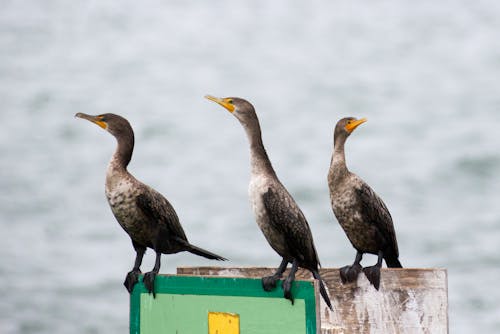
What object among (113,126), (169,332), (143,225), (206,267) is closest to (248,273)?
(206,267)

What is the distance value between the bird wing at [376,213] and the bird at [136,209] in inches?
32.2

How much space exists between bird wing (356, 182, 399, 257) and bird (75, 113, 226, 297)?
82 centimetres

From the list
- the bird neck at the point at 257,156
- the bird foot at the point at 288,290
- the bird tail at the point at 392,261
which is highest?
the bird neck at the point at 257,156

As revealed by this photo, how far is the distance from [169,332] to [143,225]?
3.42 ft

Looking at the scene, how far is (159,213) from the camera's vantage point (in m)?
4.14

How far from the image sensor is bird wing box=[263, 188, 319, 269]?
12.0 ft

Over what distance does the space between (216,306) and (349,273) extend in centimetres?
138

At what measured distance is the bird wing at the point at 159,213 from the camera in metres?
4.10

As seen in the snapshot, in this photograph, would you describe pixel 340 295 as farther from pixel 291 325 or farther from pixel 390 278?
pixel 291 325

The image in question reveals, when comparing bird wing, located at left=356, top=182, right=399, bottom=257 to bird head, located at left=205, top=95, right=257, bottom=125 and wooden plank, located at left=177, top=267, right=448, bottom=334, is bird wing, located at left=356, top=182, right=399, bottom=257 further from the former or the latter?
bird head, located at left=205, top=95, right=257, bottom=125

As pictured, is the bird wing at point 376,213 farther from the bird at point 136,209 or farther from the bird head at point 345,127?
the bird at point 136,209

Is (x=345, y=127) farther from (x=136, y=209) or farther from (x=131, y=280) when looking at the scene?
(x=131, y=280)

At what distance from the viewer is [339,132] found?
4.39m

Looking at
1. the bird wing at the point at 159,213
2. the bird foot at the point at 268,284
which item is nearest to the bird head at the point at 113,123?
the bird wing at the point at 159,213
